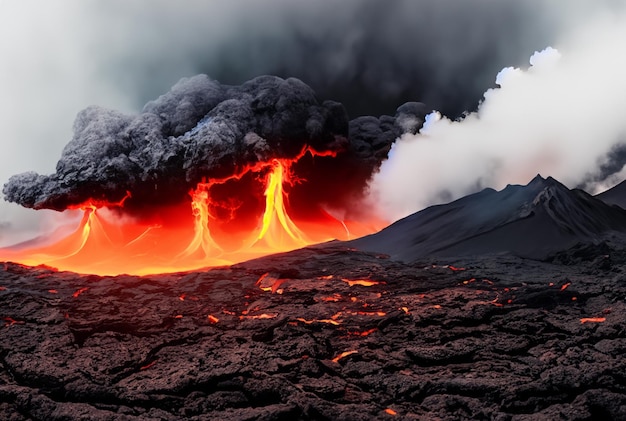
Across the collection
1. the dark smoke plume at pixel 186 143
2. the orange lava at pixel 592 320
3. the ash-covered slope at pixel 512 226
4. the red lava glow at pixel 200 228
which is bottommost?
the orange lava at pixel 592 320

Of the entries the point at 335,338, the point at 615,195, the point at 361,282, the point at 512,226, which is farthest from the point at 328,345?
the point at 615,195

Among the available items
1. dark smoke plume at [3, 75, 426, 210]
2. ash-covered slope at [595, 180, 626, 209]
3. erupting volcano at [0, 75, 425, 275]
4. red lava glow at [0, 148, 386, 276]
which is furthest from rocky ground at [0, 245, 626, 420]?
ash-covered slope at [595, 180, 626, 209]

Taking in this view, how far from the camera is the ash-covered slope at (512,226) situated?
11.7 m

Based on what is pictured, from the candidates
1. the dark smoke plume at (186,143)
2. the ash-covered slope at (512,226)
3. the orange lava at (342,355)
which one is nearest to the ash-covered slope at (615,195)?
the ash-covered slope at (512,226)

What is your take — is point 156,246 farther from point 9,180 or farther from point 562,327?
point 562,327

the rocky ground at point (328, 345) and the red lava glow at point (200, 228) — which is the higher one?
the red lava glow at point (200, 228)

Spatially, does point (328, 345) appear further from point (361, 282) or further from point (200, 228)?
point (200, 228)

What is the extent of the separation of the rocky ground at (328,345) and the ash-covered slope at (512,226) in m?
1.28

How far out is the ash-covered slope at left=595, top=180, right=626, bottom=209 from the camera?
17953 mm

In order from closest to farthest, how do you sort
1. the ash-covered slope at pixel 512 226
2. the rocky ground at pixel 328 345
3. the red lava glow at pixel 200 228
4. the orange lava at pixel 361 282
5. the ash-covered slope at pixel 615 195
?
the rocky ground at pixel 328 345, the orange lava at pixel 361 282, the ash-covered slope at pixel 512 226, the ash-covered slope at pixel 615 195, the red lava glow at pixel 200 228

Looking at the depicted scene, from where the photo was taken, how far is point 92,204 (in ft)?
63.4

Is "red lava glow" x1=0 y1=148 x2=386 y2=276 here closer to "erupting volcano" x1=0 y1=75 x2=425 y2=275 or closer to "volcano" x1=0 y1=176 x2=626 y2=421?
"erupting volcano" x1=0 y1=75 x2=425 y2=275

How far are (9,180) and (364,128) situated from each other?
17.4 m

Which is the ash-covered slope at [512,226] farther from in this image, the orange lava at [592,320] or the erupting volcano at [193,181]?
the erupting volcano at [193,181]
